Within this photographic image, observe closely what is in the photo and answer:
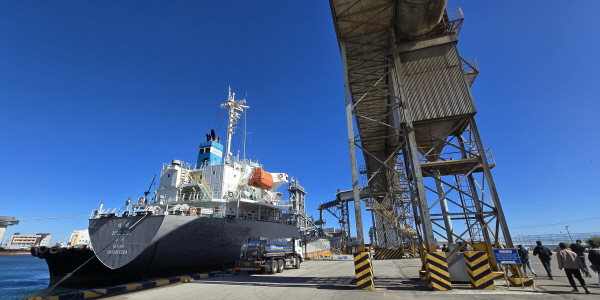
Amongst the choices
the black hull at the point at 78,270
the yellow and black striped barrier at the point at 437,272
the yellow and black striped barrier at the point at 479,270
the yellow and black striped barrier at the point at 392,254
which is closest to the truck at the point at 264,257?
the black hull at the point at 78,270

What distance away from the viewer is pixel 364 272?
874 centimetres

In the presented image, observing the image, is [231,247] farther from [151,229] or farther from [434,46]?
[434,46]

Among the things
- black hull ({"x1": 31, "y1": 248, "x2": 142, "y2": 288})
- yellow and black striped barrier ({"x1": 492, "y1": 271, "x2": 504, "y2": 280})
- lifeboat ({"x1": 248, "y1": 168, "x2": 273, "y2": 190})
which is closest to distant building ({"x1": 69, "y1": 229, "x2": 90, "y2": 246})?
black hull ({"x1": 31, "y1": 248, "x2": 142, "y2": 288})

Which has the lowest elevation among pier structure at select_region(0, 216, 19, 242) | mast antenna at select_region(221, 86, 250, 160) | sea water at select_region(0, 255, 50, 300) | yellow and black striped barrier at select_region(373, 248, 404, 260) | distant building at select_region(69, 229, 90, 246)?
sea water at select_region(0, 255, 50, 300)

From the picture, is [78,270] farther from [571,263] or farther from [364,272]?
[571,263]

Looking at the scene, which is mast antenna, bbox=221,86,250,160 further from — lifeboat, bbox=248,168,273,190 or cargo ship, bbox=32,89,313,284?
lifeboat, bbox=248,168,273,190

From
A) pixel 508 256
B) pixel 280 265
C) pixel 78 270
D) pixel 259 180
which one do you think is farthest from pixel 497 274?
pixel 78 270

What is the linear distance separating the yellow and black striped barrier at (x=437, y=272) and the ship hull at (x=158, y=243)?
12.9 metres

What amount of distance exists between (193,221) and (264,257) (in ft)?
15.9

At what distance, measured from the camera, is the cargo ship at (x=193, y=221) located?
14.2 metres

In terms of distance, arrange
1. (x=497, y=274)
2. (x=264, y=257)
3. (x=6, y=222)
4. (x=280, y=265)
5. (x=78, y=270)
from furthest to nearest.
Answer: (x=78, y=270) < (x=280, y=265) < (x=264, y=257) < (x=497, y=274) < (x=6, y=222)

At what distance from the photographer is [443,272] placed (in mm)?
8195

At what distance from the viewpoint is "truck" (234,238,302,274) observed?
1448cm

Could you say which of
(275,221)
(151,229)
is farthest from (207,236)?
(275,221)
